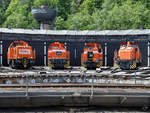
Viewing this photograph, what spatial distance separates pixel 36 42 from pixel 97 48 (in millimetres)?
8852

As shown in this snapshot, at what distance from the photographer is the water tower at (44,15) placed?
40.0 metres

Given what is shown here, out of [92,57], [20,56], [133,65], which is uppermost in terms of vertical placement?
[20,56]

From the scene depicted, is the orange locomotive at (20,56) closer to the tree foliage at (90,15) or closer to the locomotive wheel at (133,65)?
the locomotive wheel at (133,65)

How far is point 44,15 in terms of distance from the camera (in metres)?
40.6

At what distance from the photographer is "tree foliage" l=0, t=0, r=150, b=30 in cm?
5291

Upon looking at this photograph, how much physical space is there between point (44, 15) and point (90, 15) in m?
28.6

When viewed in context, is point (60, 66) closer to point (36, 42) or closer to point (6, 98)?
point (36, 42)

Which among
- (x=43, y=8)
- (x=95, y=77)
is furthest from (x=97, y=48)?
(x=43, y=8)

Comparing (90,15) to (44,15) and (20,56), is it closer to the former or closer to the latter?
(44,15)

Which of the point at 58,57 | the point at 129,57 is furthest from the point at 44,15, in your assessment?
the point at 129,57

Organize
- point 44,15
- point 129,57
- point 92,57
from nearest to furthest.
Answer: point 129,57 → point 92,57 → point 44,15

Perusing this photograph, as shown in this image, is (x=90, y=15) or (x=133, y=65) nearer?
(x=133, y=65)

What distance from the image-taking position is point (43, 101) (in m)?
9.68

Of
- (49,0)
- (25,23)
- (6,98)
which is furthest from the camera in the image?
(49,0)
